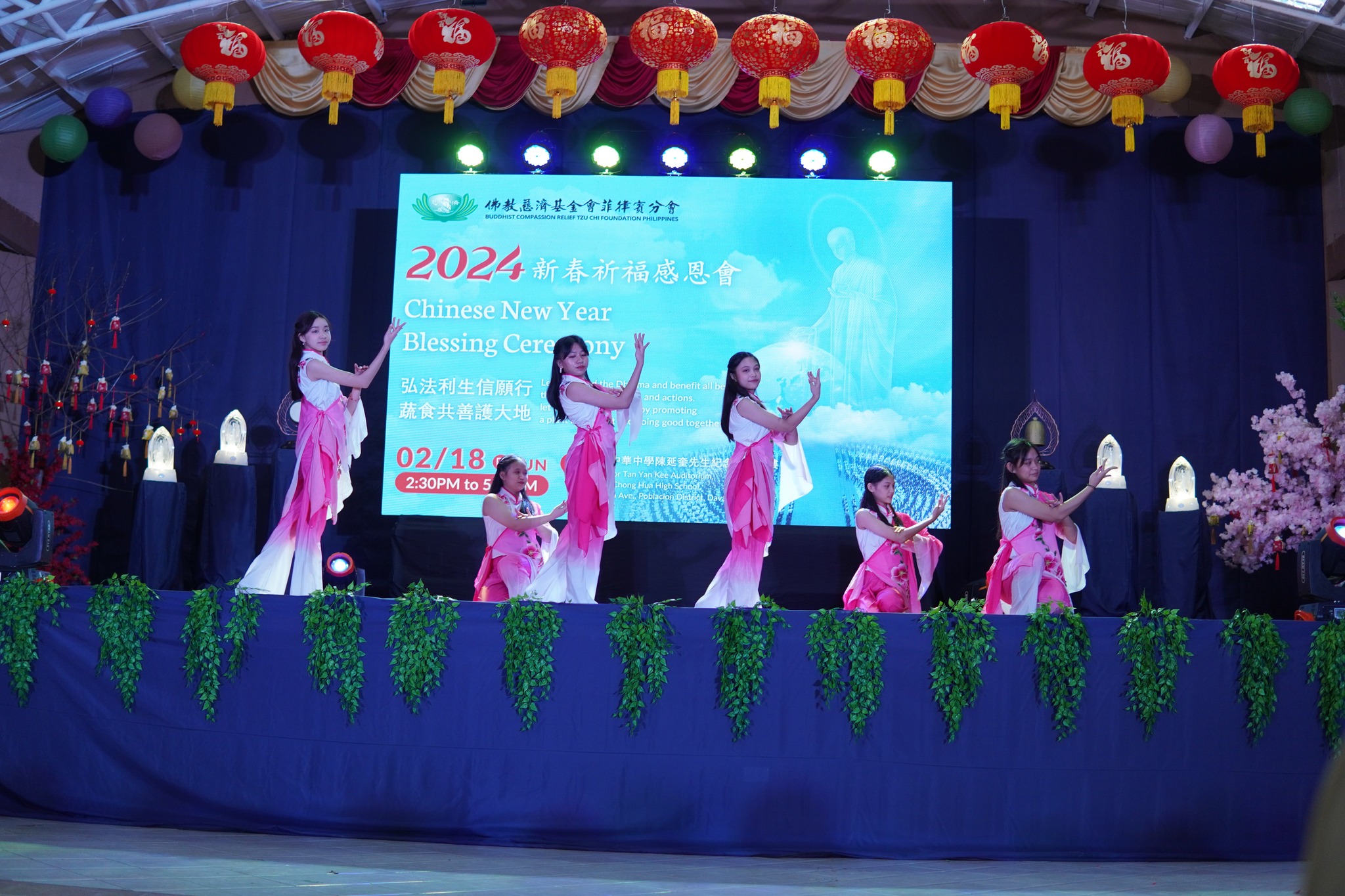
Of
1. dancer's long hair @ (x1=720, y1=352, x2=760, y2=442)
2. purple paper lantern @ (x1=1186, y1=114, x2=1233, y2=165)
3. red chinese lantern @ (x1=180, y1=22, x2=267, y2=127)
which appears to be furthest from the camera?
purple paper lantern @ (x1=1186, y1=114, x2=1233, y2=165)

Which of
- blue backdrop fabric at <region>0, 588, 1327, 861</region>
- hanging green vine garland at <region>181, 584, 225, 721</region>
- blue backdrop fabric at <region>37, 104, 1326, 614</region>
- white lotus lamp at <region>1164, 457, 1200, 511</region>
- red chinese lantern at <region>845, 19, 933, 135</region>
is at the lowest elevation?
blue backdrop fabric at <region>0, 588, 1327, 861</region>

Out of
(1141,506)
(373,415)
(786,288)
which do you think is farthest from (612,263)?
(1141,506)

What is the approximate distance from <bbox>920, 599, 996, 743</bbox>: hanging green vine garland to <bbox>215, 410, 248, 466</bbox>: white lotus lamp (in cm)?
471

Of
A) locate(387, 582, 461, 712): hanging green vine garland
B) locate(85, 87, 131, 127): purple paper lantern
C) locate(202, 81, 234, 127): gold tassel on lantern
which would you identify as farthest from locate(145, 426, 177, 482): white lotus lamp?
locate(387, 582, 461, 712): hanging green vine garland

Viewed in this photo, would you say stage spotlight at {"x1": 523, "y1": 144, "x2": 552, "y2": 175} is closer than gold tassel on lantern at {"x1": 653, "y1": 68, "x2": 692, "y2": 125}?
No

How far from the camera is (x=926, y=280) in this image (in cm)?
774

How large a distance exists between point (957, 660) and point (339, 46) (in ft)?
14.7

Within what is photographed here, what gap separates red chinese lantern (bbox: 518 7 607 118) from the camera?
643cm

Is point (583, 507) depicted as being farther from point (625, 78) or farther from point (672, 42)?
point (625, 78)

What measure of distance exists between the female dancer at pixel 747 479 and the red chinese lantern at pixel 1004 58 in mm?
2155

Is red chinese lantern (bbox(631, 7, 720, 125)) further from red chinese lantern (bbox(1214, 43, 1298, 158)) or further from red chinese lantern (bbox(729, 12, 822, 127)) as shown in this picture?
red chinese lantern (bbox(1214, 43, 1298, 158))

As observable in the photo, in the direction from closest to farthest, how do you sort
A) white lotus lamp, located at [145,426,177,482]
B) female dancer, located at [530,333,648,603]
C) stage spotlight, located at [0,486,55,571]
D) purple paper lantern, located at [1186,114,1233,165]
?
stage spotlight, located at [0,486,55,571], female dancer, located at [530,333,648,603], white lotus lamp, located at [145,426,177,482], purple paper lantern, located at [1186,114,1233,165]

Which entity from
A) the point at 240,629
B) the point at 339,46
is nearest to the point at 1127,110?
the point at 339,46

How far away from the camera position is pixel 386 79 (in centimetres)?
778
